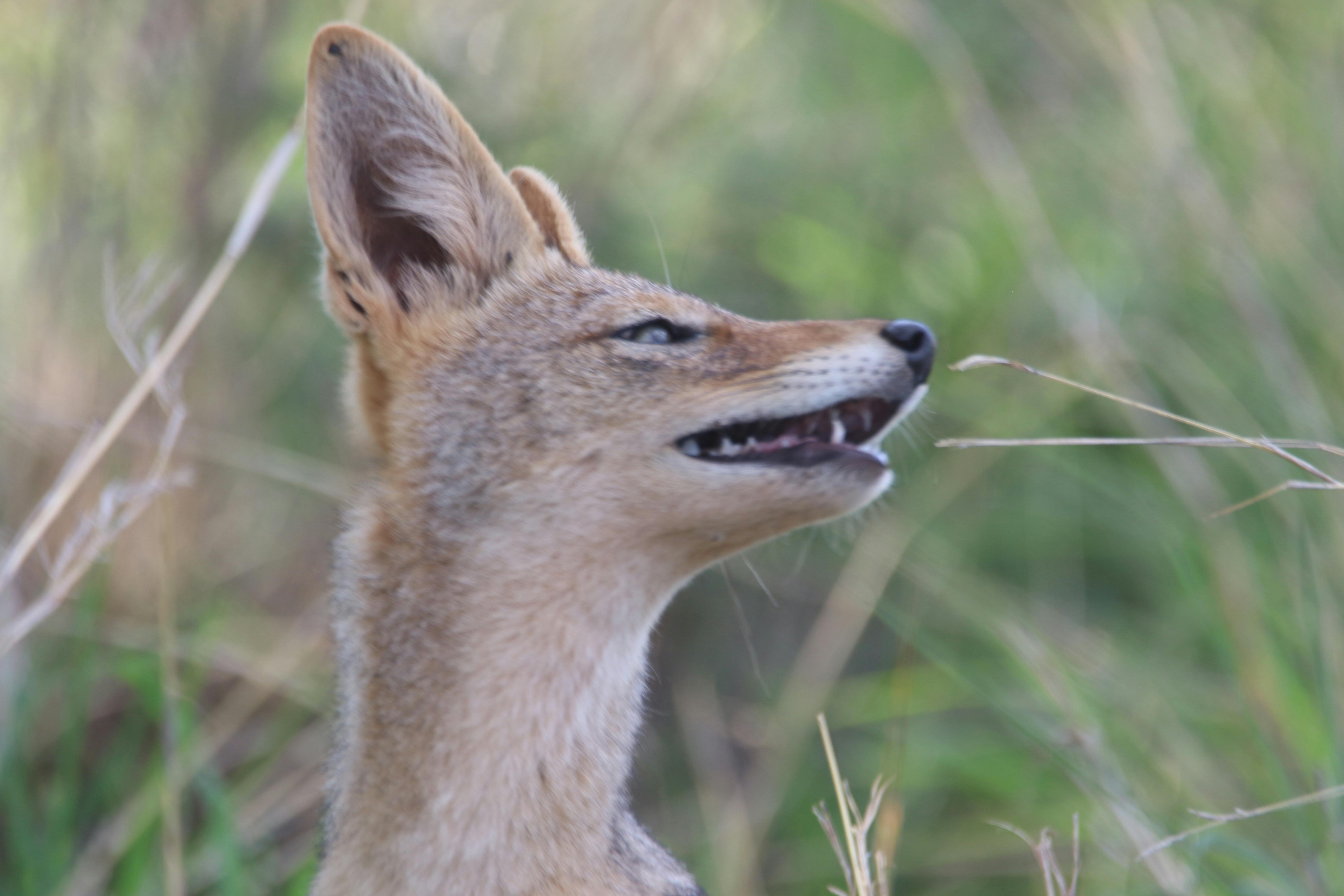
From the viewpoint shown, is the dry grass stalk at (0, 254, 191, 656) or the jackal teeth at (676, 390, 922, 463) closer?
the jackal teeth at (676, 390, 922, 463)

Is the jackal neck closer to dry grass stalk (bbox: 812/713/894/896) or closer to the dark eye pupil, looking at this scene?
dry grass stalk (bbox: 812/713/894/896)

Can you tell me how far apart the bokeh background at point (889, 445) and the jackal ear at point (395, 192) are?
676 millimetres

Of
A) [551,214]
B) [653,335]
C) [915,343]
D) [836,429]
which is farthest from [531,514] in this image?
[551,214]

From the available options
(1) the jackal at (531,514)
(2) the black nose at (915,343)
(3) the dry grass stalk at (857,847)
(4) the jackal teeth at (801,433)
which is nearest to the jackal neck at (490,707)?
(1) the jackal at (531,514)

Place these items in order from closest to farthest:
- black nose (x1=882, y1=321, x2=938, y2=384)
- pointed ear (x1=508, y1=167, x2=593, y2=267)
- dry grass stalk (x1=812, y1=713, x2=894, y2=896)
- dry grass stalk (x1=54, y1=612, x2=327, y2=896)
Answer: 1. dry grass stalk (x1=812, y1=713, x2=894, y2=896)
2. black nose (x1=882, y1=321, x2=938, y2=384)
3. pointed ear (x1=508, y1=167, x2=593, y2=267)
4. dry grass stalk (x1=54, y1=612, x2=327, y2=896)

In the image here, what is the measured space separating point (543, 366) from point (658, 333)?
253 mm

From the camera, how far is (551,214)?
10.5 ft

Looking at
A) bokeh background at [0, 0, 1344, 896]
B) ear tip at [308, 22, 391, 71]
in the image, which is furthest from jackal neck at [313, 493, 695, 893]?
ear tip at [308, 22, 391, 71]

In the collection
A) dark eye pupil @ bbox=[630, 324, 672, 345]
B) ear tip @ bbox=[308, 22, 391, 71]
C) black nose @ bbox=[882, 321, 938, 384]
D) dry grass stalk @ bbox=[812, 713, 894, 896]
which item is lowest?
dry grass stalk @ bbox=[812, 713, 894, 896]

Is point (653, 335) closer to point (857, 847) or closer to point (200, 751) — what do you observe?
point (857, 847)

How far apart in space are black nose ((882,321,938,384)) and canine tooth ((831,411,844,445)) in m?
0.18

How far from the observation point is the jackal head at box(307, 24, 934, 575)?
7.83 ft

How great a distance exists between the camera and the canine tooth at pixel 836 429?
2498 millimetres

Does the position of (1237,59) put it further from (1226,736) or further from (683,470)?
(683,470)
